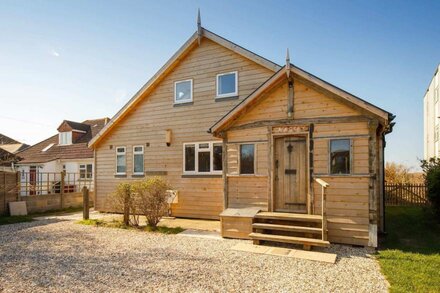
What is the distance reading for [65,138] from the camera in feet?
84.5

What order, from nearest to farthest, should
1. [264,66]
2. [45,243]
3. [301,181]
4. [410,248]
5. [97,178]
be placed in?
[410,248], [45,243], [301,181], [264,66], [97,178]

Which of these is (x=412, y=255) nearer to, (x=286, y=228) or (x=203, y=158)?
(x=286, y=228)

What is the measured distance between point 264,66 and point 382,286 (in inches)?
326

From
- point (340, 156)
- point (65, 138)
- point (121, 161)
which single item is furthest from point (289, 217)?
point (65, 138)

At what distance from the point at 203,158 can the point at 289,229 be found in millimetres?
5312

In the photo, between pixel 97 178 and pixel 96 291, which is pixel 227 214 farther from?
pixel 97 178

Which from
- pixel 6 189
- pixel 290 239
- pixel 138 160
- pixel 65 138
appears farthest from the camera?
pixel 65 138

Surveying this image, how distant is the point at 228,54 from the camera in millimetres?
11930

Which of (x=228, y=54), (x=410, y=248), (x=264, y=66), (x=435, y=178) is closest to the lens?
(x=410, y=248)

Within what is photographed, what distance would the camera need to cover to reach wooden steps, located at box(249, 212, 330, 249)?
733cm

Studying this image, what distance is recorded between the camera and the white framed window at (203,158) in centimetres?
1170

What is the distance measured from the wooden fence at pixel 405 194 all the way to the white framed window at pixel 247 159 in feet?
37.3

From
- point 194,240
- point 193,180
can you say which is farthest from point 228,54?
point 194,240

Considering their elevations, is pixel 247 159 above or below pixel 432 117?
below
